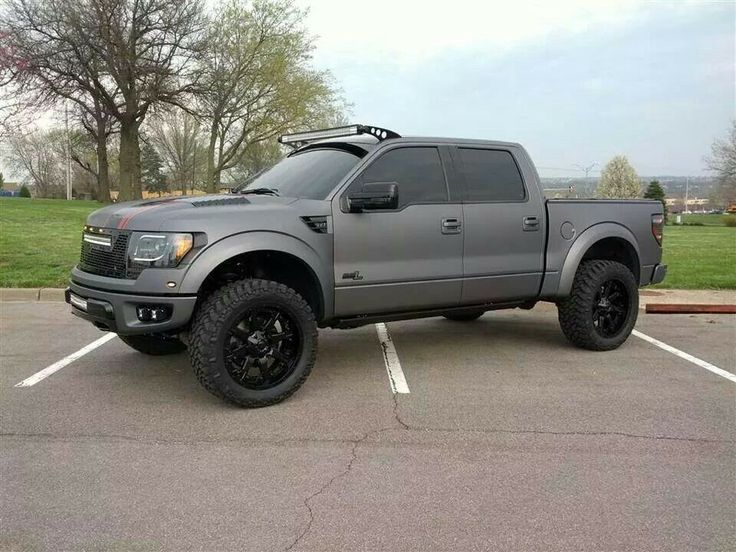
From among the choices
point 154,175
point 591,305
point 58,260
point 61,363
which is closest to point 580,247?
point 591,305

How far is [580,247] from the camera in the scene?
587 cm

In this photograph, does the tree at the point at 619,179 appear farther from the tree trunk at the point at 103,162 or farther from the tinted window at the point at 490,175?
the tinted window at the point at 490,175

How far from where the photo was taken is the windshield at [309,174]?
16.1 feet

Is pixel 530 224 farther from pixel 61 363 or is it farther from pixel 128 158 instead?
pixel 128 158

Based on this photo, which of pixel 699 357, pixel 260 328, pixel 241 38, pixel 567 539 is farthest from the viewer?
pixel 241 38

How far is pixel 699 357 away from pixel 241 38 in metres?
34.6

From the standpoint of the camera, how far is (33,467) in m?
3.44

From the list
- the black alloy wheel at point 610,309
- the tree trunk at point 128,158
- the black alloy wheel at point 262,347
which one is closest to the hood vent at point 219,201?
the black alloy wheel at point 262,347

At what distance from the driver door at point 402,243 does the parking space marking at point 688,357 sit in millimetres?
2424

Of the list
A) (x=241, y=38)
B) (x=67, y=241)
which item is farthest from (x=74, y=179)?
(x=67, y=241)

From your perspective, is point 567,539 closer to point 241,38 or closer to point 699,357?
point 699,357

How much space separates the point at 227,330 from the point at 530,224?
114 inches

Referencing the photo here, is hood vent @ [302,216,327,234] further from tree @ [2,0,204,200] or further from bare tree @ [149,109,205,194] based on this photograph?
bare tree @ [149,109,205,194]

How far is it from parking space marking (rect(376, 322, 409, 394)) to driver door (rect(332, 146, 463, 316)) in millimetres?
597
